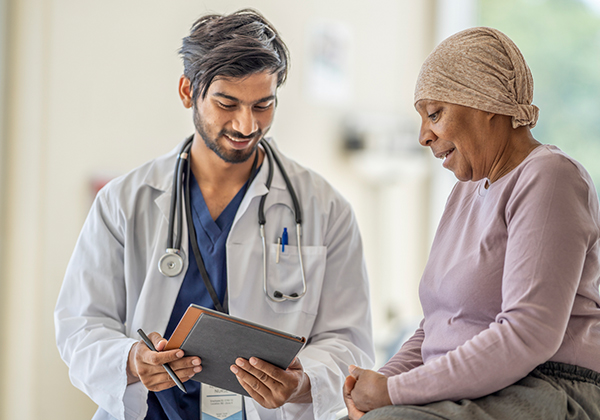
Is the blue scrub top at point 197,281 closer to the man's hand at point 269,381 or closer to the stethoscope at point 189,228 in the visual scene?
the stethoscope at point 189,228

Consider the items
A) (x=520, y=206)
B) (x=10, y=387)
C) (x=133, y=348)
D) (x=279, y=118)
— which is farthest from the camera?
(x=279, y=118)

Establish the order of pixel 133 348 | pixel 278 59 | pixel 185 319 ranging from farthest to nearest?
1. pixel 278 59
2. pixel 133 348
3. pixel 185 319

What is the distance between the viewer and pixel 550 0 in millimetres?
3852

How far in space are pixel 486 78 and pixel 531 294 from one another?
37cm

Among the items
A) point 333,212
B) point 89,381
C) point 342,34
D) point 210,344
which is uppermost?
point 342,34

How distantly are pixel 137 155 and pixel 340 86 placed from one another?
1.58 meters

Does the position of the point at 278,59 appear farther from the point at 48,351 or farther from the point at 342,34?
the point at 342,34

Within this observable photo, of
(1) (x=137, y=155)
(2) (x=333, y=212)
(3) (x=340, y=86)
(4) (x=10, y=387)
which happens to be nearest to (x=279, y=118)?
(3) (x=340, y=86)

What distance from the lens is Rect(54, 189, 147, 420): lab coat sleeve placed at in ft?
4.70

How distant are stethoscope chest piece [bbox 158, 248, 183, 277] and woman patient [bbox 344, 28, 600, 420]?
0.63 m

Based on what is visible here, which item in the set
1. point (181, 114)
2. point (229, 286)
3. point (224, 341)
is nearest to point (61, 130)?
point (181, 114)

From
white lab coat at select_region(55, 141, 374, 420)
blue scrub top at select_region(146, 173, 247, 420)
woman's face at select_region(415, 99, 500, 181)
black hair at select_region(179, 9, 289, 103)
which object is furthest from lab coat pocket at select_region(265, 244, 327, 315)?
woman's face at select_region(415, 99, 500, 181)

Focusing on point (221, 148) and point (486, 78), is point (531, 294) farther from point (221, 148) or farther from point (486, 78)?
point (221, 148)

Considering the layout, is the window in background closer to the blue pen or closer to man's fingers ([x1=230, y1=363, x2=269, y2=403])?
the blue pen
